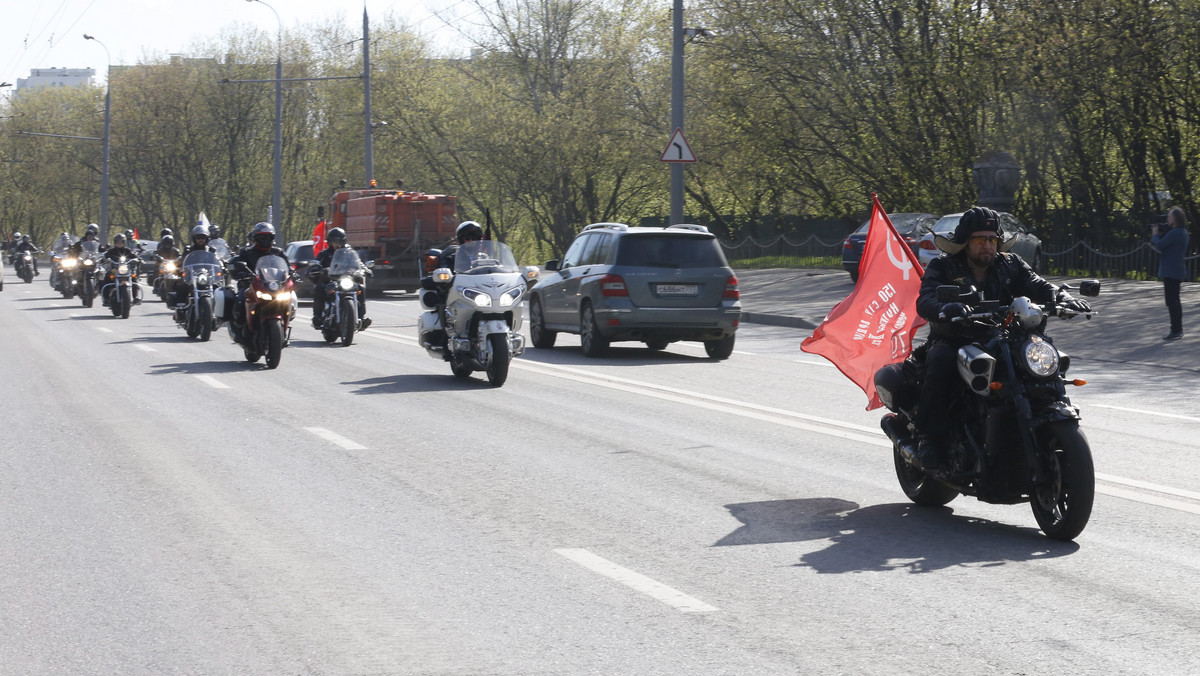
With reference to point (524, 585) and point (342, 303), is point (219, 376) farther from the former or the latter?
point (524, 585)

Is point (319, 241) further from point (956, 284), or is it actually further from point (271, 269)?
point (956, 284)

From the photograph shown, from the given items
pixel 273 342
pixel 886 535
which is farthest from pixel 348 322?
pixel 886 535

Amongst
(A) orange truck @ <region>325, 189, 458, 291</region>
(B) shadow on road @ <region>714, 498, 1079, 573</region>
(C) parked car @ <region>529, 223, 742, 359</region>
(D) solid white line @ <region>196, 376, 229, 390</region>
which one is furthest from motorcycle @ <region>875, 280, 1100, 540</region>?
(A) orange truck @ <region>325, 189, 458, 291</region>

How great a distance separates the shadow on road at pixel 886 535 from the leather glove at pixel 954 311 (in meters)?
1.02

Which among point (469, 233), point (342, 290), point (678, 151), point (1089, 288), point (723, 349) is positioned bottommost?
point (723, 349)

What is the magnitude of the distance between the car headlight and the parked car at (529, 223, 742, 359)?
10.9ft

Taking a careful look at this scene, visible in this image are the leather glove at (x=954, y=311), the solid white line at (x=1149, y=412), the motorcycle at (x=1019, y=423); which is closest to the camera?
the motorcycle at (x=1019, y=423)

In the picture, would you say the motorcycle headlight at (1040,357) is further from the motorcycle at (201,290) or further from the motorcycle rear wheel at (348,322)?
the motorcycle at (201,290)

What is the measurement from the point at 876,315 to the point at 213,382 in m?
8.39

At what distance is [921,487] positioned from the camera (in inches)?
310

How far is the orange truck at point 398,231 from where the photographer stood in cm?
3756

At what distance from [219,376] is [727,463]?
8.11 m

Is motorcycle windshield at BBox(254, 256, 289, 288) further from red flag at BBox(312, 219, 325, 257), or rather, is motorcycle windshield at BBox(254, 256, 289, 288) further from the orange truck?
the orange truck

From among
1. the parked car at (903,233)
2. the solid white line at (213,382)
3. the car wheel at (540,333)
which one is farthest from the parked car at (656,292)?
the parked car at (903,233)
